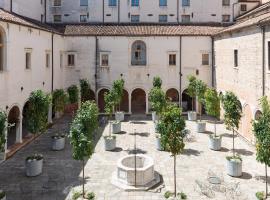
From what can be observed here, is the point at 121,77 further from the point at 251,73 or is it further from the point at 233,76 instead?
the point at 251,73

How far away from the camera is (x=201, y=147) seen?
2214 cm

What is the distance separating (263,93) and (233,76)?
574 cm

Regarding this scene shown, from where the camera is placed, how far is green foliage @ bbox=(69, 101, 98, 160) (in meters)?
14.5

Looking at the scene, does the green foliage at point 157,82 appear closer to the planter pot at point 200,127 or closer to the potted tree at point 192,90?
the potted tree at point 192,90

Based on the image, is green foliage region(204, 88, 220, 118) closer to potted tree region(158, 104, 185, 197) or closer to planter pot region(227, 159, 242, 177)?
planter pot region(227, 159, 242, 177)

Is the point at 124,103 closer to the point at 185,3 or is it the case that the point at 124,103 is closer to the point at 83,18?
the point at 83,18

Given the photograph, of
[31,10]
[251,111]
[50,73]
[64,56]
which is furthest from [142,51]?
[251,111]

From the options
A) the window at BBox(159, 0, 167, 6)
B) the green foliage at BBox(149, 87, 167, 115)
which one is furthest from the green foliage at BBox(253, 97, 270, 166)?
the window at BBox(159, 0, 167, 6)

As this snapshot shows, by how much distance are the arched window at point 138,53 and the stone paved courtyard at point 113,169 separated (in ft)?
36.5

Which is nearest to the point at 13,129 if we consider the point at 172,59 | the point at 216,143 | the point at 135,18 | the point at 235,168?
the point at 216,143

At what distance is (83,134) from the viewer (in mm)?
14688

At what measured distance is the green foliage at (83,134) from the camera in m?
14.5

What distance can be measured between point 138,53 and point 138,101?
208 inches

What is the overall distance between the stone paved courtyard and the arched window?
11.1m
